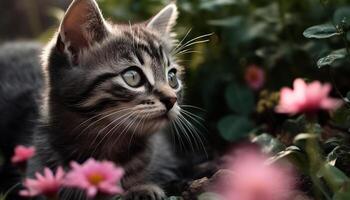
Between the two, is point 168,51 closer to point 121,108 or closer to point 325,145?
point 121,108

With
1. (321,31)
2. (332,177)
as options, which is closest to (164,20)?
(321,31)

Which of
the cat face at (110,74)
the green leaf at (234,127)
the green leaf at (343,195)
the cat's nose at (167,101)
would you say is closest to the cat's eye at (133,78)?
the cat face at (110,74)

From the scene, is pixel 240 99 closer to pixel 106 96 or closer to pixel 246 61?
pixel 246 61

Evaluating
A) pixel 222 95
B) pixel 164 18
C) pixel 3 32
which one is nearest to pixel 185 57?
pixel 222 95

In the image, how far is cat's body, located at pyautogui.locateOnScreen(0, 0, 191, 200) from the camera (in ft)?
7.38

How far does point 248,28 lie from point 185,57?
49cm

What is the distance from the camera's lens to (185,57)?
362cm

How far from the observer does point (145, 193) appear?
2260 millimetres

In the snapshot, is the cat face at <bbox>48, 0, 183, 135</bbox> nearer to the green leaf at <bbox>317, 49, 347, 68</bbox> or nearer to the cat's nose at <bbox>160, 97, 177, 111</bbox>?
the cat's nose at <bbox>160, 97, 177, 111</bbox>

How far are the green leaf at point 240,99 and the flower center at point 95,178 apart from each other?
1.63 metres

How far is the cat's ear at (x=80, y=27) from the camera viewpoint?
232 centimetres

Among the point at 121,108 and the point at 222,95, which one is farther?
the point at 222,95

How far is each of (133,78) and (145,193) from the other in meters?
0.45

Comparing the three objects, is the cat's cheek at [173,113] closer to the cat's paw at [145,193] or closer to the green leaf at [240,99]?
the cat's paw at [145,193]
